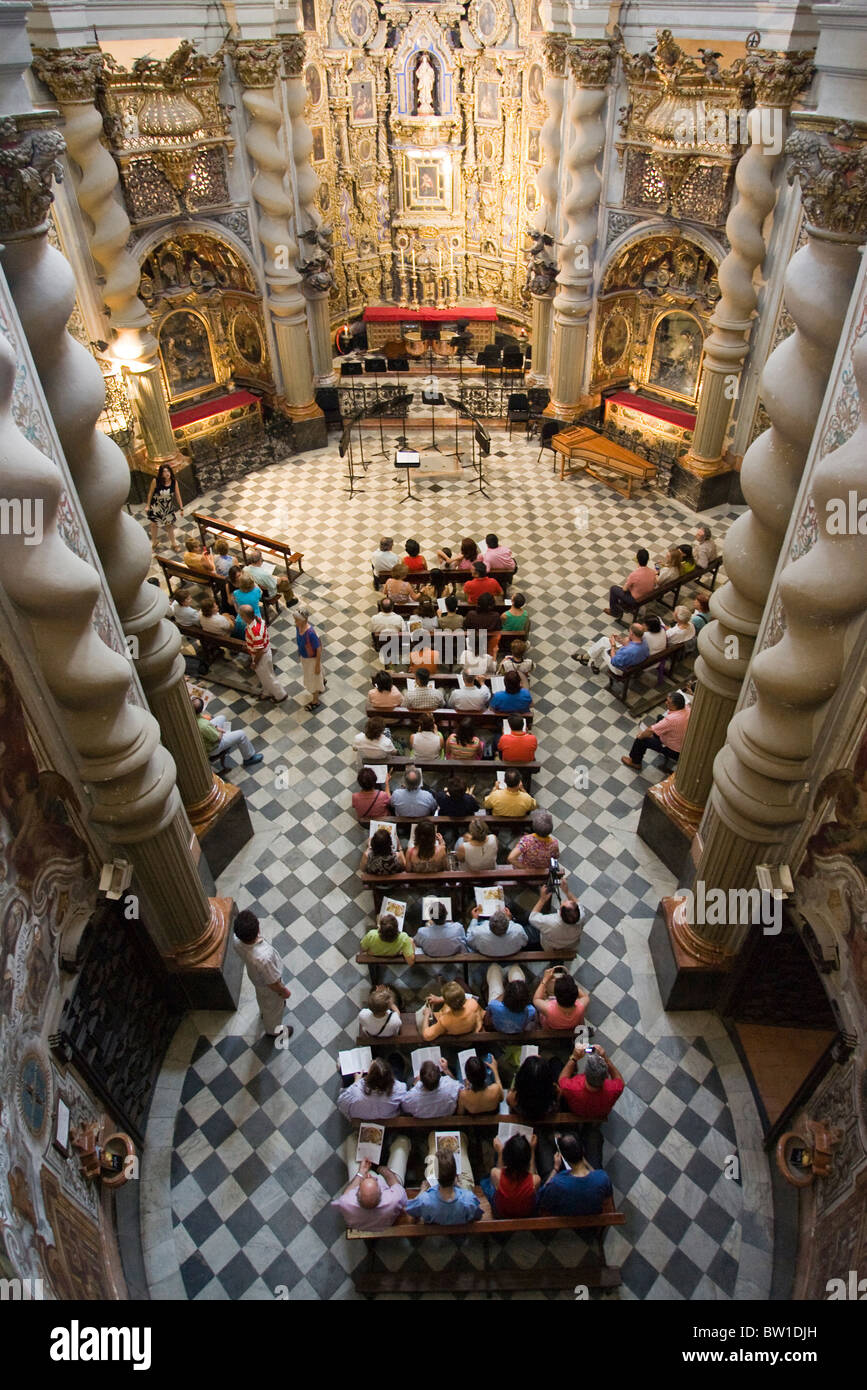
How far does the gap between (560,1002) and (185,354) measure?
40.9ft

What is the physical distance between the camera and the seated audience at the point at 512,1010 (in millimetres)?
5797

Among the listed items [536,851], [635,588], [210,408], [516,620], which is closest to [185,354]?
[210,408]

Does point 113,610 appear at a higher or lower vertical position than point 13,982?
higher

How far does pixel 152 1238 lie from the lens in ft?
17.9

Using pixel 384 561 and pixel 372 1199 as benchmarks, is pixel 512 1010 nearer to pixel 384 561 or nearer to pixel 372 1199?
pixel 372 1199

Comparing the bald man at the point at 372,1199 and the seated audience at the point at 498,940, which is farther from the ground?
the seated audience at the point at 498,940

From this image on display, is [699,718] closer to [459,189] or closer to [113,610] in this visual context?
[113,610]

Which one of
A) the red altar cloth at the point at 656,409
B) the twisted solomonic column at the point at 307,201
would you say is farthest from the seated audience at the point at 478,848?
the twisted solomonic column at the point at 307,201

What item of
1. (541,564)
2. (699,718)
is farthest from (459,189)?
(699,718)

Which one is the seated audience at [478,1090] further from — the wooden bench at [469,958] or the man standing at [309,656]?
the man standing at [309,656]

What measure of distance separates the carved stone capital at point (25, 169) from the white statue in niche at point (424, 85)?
14.8 meters

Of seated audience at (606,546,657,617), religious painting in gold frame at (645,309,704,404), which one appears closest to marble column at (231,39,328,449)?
religious painting in gold frame at (645,309,704,404)

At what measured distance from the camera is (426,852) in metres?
6.69

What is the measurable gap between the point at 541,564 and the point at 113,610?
7.28 metres
